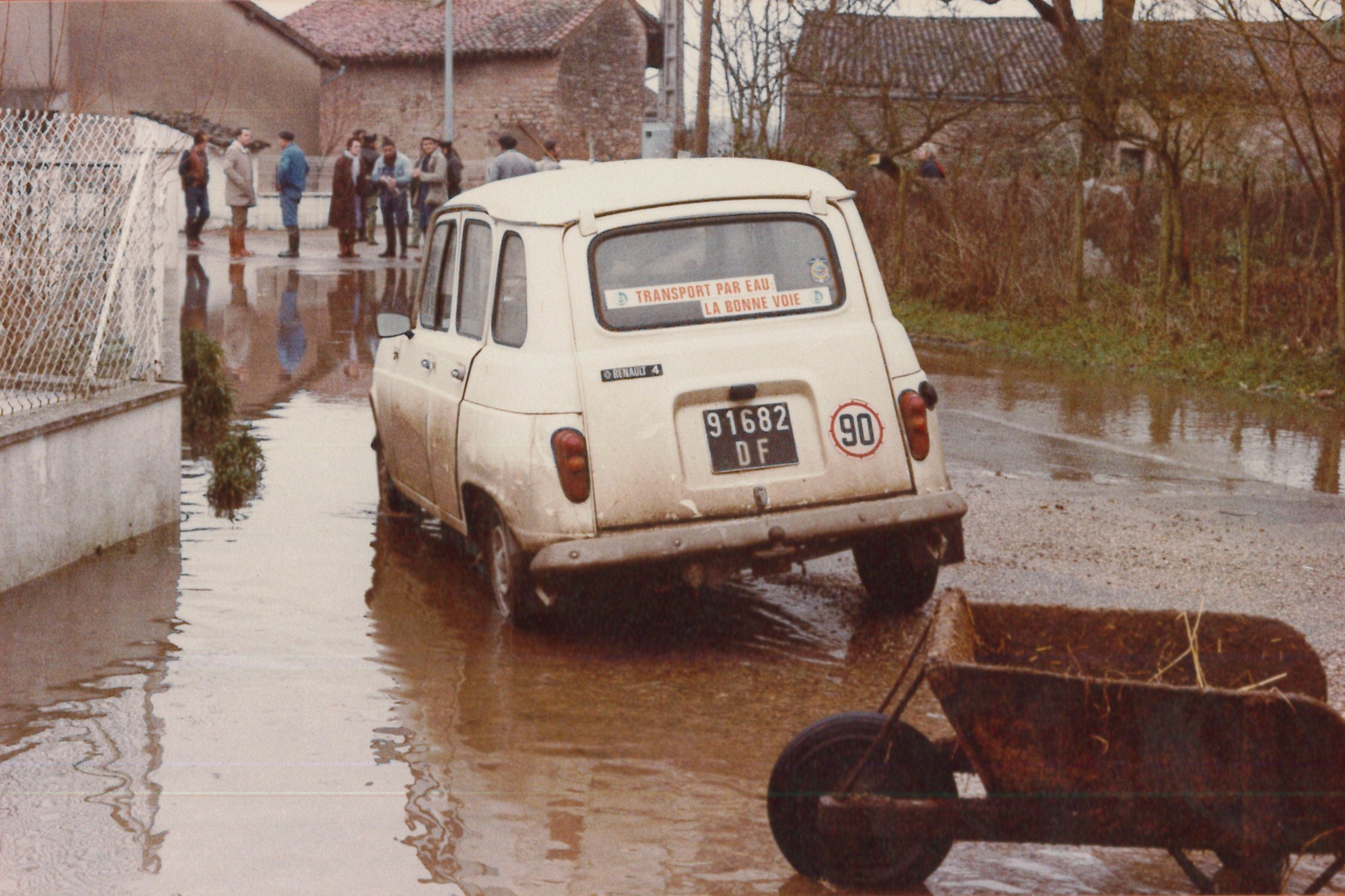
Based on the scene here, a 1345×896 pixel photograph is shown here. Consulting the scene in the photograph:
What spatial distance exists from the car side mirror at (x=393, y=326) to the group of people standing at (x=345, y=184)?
64.2 ft

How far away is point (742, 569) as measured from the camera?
6.41 m

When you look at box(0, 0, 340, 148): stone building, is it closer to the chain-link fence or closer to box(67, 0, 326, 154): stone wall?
box(67, 0, 326, 154): stone wall

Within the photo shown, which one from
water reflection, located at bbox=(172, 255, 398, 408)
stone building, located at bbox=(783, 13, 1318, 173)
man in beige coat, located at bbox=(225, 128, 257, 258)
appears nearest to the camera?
water reflection, located at bbox=(172, 255, 398, 408)

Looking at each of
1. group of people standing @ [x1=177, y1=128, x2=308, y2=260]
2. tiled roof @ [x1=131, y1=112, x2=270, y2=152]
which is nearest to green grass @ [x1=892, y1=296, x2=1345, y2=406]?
group of people standing @ [x1=177, y1=128, x2=308, y2=260]

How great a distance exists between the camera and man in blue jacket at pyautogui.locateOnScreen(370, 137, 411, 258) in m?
29.3

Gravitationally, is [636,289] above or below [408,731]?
above

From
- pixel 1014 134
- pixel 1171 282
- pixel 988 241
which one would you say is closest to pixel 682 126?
pixel 1014 134

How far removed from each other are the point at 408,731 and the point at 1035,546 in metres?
4.05

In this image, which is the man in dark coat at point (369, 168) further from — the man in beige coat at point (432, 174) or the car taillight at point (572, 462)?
the car taillight at point (572, 462)

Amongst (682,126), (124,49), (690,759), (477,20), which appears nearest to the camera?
(690,759)

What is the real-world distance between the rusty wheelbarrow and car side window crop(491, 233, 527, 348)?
2.89 metres

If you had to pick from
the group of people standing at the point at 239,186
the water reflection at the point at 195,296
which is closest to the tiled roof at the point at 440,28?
the group of people standing at the point at 239,186

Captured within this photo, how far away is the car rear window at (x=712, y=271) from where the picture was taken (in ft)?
21.7

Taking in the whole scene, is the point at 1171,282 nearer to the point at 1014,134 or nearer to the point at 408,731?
the point at 1014,134
